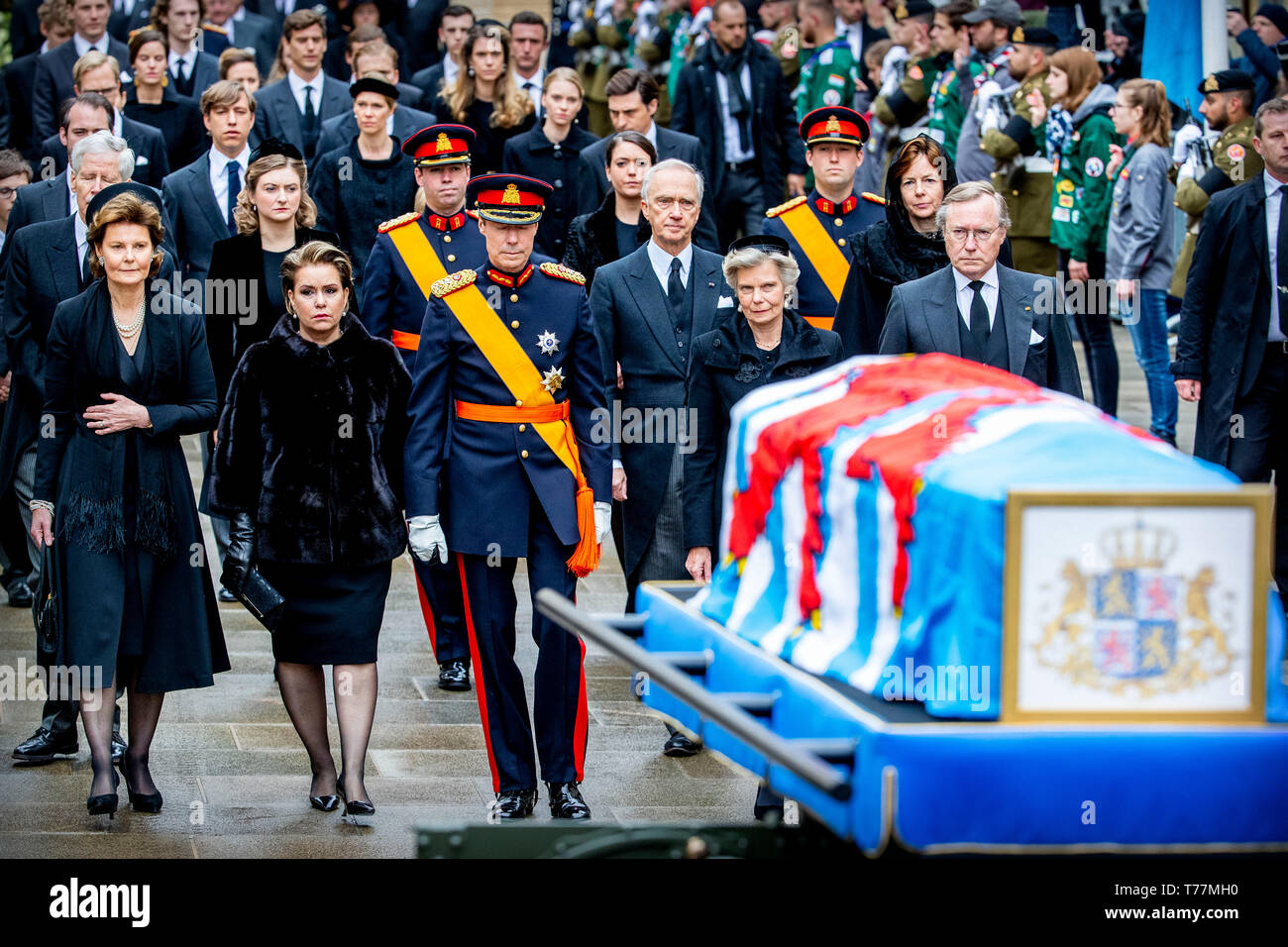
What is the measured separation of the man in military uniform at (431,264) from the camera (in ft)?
27.9

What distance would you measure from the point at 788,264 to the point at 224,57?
6.38 m

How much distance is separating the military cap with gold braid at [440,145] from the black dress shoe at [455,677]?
2.07 meters

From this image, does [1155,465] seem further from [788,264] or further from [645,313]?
[645,313]

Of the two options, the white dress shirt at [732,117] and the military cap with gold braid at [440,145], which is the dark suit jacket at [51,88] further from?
the military cap with gold braid at [440,145]

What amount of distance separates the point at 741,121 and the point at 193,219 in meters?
4.92

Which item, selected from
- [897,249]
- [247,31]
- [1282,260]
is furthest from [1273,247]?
[247,31]

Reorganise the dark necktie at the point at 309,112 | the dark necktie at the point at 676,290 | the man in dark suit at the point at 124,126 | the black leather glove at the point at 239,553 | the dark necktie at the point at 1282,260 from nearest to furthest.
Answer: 1. the black leather glove at the point at 239,553
2. the dark necktie at the point at 676,290
3. the dark necktie at the point at 1282,260
4. the man in dark suit at the point at 124,126
5. the dark necktie at the point at 309,112

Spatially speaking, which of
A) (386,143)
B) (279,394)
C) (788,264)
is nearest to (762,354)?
(788,264)

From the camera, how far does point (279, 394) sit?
6.72m

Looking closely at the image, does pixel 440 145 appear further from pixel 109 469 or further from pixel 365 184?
pixel 109 469

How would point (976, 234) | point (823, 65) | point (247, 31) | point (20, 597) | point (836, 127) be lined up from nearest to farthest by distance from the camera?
point (976, 234) → point (836, 127) → point (20, 597) → point (823, 65) → point (247, 31)

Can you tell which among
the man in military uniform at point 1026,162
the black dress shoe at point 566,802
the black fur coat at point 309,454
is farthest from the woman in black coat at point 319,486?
the man in military uniform at point 1026,162

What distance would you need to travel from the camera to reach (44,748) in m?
7.43
